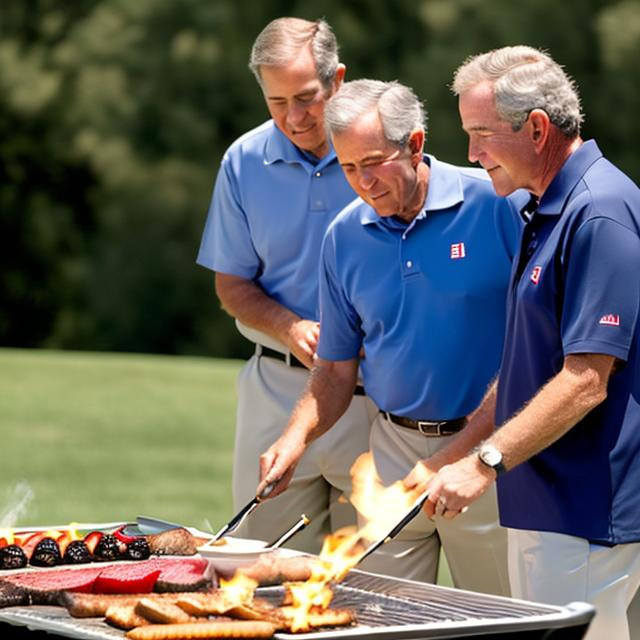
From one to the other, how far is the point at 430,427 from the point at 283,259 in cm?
96

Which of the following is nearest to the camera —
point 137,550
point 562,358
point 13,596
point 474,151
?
point 13,596

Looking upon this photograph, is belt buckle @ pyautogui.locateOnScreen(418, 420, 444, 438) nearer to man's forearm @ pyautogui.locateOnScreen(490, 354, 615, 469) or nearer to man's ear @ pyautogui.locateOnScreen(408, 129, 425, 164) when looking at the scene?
man's ear @ pyautogui.locateOnScreen(408, 129, 425, 164)

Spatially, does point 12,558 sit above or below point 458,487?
below

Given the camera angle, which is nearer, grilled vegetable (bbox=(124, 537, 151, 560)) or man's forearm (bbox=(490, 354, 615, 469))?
man's forearm (bbox=(490, 354, 615, 469))

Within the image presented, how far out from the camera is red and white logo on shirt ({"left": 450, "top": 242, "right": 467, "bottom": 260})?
4.35 m

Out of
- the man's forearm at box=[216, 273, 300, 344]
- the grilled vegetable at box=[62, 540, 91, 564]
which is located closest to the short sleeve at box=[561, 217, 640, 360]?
the grilled vegetable at box=[62, 540, 91, 564]

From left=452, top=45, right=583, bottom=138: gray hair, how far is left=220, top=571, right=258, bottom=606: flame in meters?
1.20

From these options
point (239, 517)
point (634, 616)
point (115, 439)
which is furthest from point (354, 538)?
point (115, 439)

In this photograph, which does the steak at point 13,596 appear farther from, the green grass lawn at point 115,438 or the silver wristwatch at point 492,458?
the green grass lawn at point 115,438

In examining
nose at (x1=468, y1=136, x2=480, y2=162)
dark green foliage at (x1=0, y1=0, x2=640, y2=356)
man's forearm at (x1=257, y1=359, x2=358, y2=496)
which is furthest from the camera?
dark green foliage at (x1=0, y1=0, x2=640, y2=356)

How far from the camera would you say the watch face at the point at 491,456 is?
11.7 feet

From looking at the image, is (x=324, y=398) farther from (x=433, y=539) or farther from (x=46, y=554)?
(x=46, y=554)

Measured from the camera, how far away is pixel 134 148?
90.2 ft

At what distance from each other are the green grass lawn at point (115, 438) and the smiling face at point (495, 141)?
244 inches
